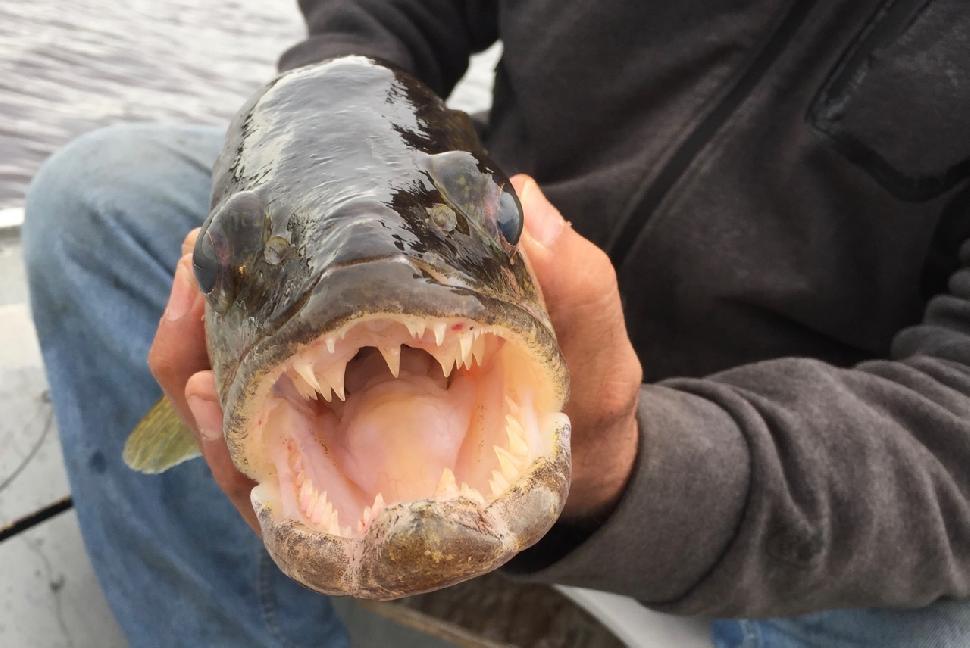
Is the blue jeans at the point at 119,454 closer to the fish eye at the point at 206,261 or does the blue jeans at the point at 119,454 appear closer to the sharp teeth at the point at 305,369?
the fish eye at the point at 206,261

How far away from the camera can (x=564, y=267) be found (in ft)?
4.25

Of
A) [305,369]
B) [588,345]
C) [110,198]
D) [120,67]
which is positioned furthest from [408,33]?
[120,67]

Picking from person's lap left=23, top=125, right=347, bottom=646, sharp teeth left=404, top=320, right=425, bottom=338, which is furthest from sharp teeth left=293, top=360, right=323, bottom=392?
person's lap left=23, top=125, right=347, bottom=646

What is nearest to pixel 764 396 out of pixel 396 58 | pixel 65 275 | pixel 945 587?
pixel 945 587

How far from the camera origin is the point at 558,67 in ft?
7.32

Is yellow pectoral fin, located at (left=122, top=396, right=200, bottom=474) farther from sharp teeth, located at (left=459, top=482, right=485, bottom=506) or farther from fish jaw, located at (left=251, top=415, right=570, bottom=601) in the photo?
sharp teeth, located at (left=459, top=482, right=485, bottom=506)

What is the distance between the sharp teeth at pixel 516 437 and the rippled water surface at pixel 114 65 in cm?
467

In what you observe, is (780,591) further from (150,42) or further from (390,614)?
(150,42)

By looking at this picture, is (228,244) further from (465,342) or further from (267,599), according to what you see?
(267,599)

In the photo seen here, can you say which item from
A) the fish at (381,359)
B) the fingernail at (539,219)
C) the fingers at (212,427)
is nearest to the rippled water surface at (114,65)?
the fingers at (212,427)

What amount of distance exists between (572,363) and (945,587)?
892mm

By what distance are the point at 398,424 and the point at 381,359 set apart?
0.17 meters

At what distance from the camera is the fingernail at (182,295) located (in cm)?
143

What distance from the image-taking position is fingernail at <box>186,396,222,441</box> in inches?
51.0
